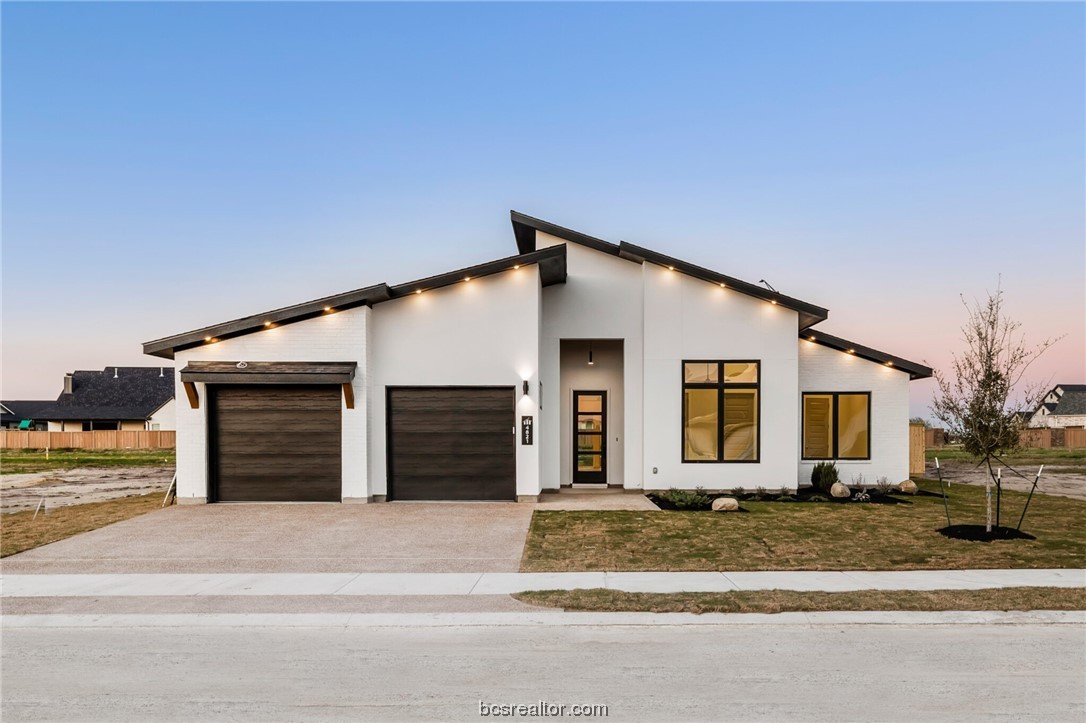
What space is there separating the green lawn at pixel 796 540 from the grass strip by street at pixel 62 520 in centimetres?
Answer: 760

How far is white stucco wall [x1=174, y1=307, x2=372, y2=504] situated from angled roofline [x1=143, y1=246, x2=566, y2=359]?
6.2 inches

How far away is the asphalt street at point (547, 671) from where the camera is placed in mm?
3664

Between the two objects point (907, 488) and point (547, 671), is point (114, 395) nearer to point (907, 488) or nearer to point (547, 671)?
point (907, 488)

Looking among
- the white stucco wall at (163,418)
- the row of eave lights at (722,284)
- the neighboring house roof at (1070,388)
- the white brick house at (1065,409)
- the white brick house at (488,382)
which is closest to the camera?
the white brick house at (488,382)

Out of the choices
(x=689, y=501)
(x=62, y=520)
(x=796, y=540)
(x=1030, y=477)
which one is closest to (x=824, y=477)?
(x=689, y=501)

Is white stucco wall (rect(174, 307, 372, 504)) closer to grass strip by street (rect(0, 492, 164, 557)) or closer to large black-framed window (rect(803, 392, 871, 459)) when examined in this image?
grass strip by street (rect(0, 492, 164, 557))

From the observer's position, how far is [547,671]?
424 centimetres

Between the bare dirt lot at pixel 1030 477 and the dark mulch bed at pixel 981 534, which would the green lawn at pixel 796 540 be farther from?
the bare dirt lot at pixel 1030 477

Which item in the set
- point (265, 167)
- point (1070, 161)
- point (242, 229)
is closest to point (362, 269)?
point (242, 229)

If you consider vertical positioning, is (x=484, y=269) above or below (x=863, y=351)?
above

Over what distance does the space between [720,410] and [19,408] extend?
7501cm

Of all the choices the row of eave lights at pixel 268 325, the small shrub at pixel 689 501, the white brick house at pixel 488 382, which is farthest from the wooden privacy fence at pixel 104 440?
the small shrub at pixel 689 501

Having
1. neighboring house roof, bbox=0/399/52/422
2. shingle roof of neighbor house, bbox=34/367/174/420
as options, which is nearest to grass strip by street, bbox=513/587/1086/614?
shingle roof of neighbor house, bbox=34/367/174/420

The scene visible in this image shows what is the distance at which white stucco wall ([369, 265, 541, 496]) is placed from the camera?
1238cm
